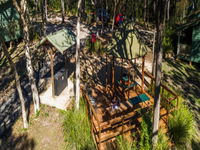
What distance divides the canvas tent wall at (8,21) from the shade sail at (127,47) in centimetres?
1082

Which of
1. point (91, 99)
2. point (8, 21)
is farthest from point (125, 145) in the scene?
point (8, 21)

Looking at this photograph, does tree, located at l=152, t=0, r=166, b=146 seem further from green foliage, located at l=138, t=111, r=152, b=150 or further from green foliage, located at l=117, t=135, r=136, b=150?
green foliage, located at l=117, t=135, r=136, b=150

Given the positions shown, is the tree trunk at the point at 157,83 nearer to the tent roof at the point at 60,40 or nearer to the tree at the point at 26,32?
the tent roof at the point at 60,40

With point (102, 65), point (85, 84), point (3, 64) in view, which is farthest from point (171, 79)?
point (3, 64)

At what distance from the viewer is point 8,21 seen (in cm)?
1543

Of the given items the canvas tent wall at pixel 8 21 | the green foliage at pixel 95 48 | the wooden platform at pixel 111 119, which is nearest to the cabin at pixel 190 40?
the green foliage at pixel 95 48

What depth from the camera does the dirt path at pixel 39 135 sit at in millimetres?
7207

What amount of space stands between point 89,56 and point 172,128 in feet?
28.5

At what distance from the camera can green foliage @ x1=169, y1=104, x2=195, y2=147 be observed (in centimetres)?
697

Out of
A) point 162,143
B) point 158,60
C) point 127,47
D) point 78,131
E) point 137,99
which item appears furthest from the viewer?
point 127,47

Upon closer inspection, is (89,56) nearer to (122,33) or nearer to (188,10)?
(122,33)

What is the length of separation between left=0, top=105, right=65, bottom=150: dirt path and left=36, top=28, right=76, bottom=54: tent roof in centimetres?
329

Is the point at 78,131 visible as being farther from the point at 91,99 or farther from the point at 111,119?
the point at 91,99

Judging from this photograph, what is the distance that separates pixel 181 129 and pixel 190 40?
33.2 feet
